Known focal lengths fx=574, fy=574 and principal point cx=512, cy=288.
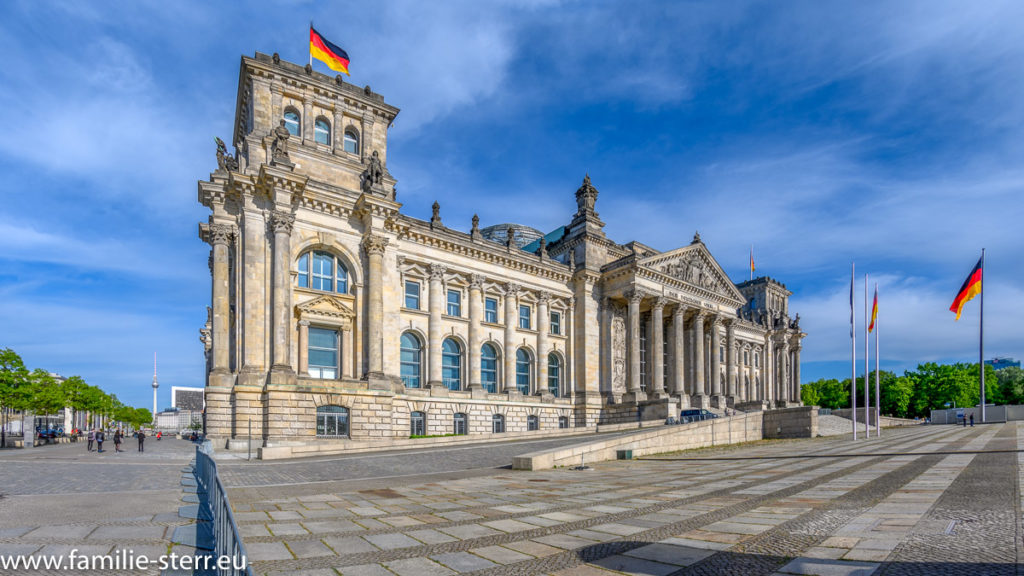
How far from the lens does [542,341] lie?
1955 inches

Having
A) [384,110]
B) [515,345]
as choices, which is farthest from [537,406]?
[384,110]

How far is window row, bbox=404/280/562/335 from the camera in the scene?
42219 mm

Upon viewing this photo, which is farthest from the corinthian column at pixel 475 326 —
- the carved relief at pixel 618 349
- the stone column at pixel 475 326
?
the carved relief at pixel 618 349

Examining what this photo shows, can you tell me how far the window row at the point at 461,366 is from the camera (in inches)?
1641

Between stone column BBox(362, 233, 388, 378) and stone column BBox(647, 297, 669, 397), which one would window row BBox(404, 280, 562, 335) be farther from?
stone column BBox(647, 297, 669, 397)

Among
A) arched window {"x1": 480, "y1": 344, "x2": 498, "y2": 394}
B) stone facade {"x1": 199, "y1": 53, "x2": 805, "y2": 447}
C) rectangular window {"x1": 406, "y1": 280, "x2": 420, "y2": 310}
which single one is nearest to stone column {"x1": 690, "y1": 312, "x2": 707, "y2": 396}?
stone facade {"x1": 199, "y1": 53, "x2": 805, "y2": 447}

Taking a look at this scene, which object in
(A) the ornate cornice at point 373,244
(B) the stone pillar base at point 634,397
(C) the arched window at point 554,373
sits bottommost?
(B) the stone pillar base at point 634,397

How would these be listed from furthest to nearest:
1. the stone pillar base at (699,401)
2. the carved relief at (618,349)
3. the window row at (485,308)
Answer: the stone pillar base at (699,401), the carved relief at (618,349), the window row at (485,308)

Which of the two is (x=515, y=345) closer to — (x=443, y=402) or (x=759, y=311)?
(x=443, y=402)

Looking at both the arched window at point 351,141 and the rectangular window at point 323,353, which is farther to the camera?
the arched window at point 351,141

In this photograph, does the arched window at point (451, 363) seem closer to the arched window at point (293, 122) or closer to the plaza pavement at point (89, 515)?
the arched window at point (293, 122)

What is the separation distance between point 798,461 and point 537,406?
93.5 feet

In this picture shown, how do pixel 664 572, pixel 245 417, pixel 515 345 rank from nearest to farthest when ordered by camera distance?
→ pixel 664 572 → pixel 245 417 → pixel 515 345

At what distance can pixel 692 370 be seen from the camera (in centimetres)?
5750
